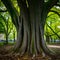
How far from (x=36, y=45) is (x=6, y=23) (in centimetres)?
2319

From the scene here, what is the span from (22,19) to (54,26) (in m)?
26.3

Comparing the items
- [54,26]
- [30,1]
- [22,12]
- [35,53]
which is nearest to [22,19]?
[22,12]

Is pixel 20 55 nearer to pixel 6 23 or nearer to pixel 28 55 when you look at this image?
pixel 28 55

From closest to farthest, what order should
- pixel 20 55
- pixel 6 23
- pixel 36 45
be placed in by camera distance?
pixel 20 55 < pixel 36 45 < pixel 6 23

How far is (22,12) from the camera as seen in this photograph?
515 inches

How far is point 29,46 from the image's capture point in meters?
12.7

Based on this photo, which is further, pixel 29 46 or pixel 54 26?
pixel 54 26

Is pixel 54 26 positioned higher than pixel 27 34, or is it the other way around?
pixel 54 26

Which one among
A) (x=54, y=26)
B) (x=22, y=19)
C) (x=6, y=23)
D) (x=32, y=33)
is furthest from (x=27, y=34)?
(x=54, y=26)

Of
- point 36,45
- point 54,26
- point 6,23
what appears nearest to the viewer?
point 36,45

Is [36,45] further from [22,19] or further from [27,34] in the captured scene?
[22,19]

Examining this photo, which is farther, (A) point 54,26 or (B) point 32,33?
(A) point 54,26

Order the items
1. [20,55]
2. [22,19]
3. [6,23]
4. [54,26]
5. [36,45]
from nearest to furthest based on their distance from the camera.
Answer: [20,55], [36,45], [22,19], [6,23], [54,26]

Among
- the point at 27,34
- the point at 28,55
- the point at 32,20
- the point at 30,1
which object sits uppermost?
the point at 30,1
